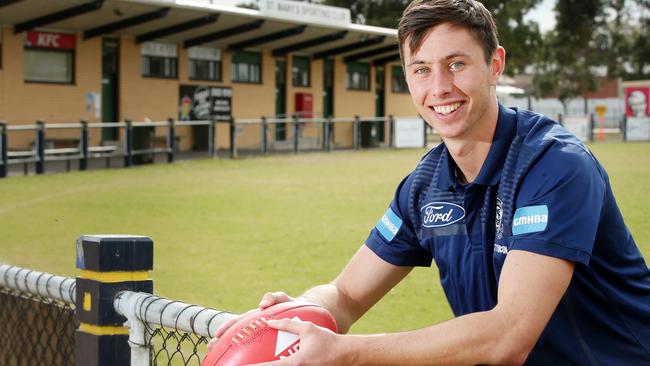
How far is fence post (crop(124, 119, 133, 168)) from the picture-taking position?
24844 mm

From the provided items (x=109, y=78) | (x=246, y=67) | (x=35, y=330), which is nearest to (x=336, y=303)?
(x=35, y=330)

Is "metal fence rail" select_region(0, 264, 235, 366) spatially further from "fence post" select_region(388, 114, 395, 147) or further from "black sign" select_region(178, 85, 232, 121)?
"fence post" select_region(388, 114, 395, 147)

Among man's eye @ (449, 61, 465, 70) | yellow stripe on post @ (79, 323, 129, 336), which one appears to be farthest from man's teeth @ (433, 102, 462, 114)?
yellow stripe on post @ (79, 323, 129, 336)

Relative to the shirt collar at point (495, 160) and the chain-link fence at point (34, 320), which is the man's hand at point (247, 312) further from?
the chain-link fence at point (34, 320)

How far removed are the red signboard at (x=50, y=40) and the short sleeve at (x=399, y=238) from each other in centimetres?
2612

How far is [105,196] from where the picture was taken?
17.8 metres

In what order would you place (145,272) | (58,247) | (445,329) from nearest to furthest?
(445,329) → (145,272) → (58,247)

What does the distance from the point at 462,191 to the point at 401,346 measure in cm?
59

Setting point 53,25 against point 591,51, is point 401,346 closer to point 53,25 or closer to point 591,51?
point 53,25

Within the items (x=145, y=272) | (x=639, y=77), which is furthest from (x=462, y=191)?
(x=639, y=77)

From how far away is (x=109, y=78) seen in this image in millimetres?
30906

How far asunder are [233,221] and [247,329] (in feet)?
37.9

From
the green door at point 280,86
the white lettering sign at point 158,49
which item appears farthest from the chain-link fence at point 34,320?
the green door at point 280,86

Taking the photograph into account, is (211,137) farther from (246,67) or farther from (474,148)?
(474,148)
